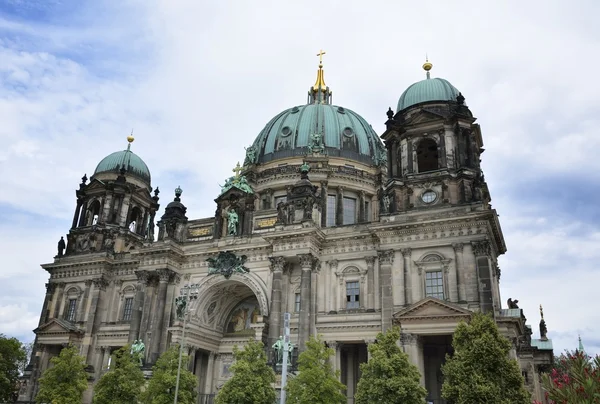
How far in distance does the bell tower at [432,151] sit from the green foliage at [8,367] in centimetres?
3478

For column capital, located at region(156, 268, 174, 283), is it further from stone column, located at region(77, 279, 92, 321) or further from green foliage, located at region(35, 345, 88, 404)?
stone column, located at region(77, 279, 92, 321)

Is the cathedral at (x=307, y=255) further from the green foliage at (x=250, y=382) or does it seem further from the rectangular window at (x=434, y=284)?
the green foliage at (x=250, y=382)

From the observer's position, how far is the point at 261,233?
132 ft

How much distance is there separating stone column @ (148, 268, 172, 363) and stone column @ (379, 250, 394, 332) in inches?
695

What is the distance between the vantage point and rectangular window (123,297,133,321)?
152 ft

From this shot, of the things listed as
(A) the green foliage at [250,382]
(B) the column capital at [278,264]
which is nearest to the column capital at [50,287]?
(B) the column capital at [278,264]

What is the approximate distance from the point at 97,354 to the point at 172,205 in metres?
14.4

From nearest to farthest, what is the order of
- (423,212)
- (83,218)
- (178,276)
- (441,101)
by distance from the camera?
(423,212) < (441,101) < (178,276) < (83,218)

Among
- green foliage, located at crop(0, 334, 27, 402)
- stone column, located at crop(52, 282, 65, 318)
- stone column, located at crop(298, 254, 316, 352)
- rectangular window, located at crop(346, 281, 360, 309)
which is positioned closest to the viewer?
stone column, located at crop(298, 254, 316, 352)

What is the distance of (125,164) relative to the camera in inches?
2133

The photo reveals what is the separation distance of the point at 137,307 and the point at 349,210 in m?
21.0

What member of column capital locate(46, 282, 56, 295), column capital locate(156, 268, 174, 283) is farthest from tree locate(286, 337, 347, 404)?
column capital locate(46, 282, 56, 295)

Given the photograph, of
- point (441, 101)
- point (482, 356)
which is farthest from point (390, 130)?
point (482, 356)

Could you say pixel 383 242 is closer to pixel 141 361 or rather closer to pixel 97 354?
pixel 141 361
